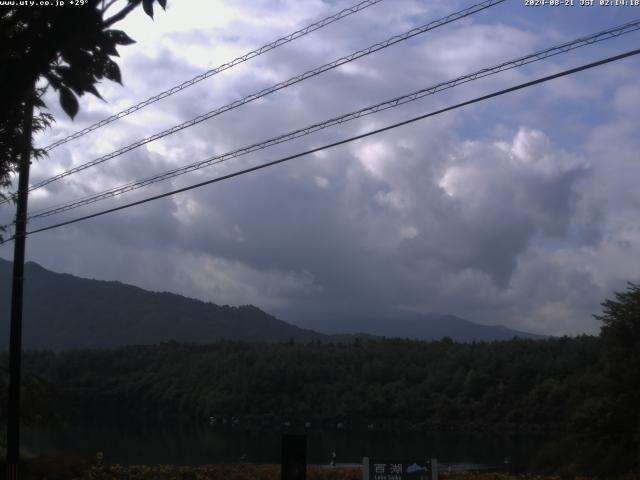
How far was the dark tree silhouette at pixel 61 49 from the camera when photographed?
6.94 metres

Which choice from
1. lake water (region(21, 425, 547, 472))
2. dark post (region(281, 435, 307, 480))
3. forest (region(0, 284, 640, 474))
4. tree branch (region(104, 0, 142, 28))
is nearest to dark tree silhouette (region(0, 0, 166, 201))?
tree branch (region(104, 0, 142, 28))

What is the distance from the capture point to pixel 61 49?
7031 mm

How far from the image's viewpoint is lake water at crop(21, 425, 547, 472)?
3522 cm

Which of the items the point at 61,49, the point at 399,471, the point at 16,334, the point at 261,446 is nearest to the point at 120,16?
the point at 61,49

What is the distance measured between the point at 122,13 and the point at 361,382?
72736 mm

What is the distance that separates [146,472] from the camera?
60.1 feet

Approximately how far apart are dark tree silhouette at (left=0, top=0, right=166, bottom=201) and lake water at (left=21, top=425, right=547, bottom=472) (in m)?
24.1

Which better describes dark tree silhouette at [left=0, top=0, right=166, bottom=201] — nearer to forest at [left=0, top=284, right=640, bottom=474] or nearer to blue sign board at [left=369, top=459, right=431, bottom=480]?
blue sign board at [left=369, top=459, right=431, bottom=480]

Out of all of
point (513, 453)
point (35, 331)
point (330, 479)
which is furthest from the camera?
point (35, 331)

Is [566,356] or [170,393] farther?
[170,393]

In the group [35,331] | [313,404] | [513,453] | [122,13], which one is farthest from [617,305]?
[35,331]

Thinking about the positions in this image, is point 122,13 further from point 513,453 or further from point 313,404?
point 313,404

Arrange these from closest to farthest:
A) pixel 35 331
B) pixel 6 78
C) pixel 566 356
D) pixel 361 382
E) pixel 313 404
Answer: pixel 6 78 → pixel 566 356 → pixel 313 404 → pixel 361 382 → pixel 35 331

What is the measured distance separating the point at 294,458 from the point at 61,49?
23.0 feet
